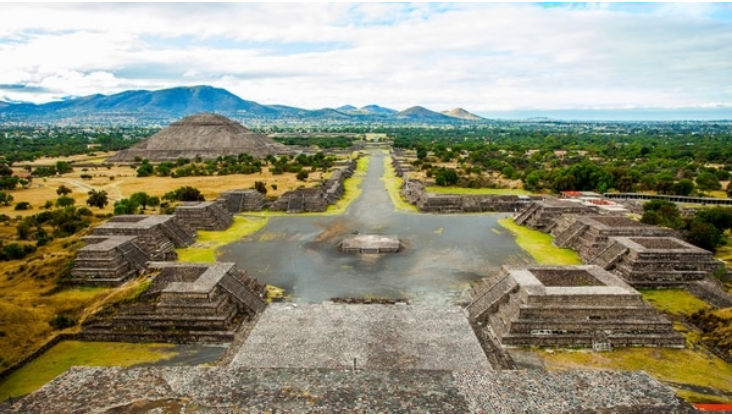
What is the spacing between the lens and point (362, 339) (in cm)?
1903

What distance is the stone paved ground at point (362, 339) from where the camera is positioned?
17.4 metres

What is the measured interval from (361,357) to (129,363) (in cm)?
892

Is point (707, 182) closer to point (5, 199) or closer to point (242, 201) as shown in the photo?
point (242, 201)

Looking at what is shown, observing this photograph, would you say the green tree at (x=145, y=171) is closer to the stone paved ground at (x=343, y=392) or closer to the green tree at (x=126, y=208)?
the green tree at (x=126, y=208)

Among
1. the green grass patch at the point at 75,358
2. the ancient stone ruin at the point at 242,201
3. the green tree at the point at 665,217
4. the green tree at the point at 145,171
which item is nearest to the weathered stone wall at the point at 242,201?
the ancient stone ruin at the point at 242,201

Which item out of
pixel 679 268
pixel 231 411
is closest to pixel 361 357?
pixel 231 411

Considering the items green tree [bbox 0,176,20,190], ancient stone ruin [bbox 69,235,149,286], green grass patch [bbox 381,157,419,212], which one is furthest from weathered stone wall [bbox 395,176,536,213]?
green tree [bbox 0,176,20,190]

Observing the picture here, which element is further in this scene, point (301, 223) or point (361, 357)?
point (301, 223)

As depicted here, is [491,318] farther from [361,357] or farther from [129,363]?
[129,363]

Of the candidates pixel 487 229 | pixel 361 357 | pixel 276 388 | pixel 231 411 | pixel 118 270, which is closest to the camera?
pixel 231 411

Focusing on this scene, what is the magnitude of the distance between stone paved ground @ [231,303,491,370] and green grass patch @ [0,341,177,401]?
158 inches

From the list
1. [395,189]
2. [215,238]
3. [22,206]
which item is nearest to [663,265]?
[215,238]

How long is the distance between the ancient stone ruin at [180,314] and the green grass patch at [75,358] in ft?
1.59

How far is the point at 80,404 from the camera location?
44.4 ft
